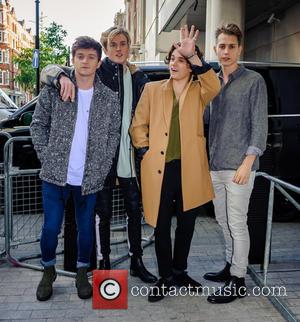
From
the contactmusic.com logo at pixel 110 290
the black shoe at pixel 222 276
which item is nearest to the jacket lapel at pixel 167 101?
the contactmusic.com logo at pixel 110 290

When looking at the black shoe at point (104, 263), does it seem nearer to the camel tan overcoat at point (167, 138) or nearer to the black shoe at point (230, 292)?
the camel tan overcoat at point (167, 138)

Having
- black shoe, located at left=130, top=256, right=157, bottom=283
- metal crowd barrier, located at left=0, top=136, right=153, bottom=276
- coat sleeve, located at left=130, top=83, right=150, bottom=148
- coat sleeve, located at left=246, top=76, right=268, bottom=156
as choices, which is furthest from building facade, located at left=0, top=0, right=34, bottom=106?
coat sleeve, located at left=246, top=76, right=268, bottom=156

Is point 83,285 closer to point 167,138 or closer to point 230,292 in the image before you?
point 230,292

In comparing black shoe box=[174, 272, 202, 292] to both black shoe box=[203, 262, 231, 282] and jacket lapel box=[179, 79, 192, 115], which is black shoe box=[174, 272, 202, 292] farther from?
jacket lapel box=[179, 79, 192, 115]

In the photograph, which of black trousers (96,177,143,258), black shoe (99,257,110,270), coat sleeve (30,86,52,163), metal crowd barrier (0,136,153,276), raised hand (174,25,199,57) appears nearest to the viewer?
raised hand (174,25,199,57)

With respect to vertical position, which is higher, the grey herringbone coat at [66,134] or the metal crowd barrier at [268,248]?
the grey herringbone coat at [66,134]

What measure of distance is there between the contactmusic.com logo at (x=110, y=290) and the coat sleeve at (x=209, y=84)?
4.88 feet

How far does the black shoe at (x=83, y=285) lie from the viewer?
3529 millimetres

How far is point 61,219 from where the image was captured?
11.7ft

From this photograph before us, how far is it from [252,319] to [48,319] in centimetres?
147

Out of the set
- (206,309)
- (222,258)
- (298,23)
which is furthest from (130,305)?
(298,23)

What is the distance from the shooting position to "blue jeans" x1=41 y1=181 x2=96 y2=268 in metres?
3.49

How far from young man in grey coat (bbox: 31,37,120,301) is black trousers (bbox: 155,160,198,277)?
50cm

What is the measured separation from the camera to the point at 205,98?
3365 millimetres
